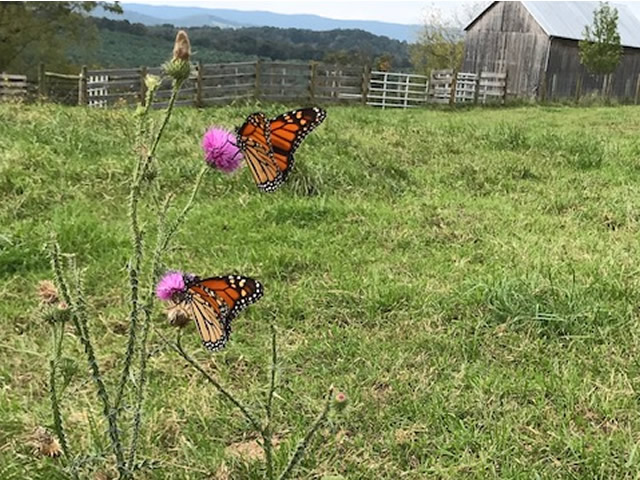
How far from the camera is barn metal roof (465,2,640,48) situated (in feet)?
91.2

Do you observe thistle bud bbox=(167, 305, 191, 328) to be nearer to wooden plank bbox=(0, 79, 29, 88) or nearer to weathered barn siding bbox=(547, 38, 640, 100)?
wooden plank bbox=(0, 79, 29, 88)

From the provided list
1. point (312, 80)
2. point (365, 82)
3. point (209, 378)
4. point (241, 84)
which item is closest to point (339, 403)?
point (209, 378)

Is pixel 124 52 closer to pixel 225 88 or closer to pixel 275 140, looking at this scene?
pixel 225 88

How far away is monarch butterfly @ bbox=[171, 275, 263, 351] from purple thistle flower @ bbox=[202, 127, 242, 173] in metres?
0.26

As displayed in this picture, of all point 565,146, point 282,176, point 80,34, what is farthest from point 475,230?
point 80,34

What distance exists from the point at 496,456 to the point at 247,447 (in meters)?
0.84

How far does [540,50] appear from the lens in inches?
1086

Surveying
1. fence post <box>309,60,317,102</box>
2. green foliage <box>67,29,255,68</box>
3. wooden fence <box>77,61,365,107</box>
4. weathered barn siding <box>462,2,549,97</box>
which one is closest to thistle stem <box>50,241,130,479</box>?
wooden fence <box>77,61,365,107</box>

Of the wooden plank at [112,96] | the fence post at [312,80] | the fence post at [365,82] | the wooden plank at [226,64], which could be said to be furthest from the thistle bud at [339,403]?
the fence post at [365,82]

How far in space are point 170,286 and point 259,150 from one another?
0.35m

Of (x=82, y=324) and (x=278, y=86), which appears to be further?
(x=278, y=86)

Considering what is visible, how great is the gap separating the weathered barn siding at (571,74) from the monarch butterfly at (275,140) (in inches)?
1103

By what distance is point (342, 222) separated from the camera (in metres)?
5.09

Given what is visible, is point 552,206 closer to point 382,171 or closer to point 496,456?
point 382,171
